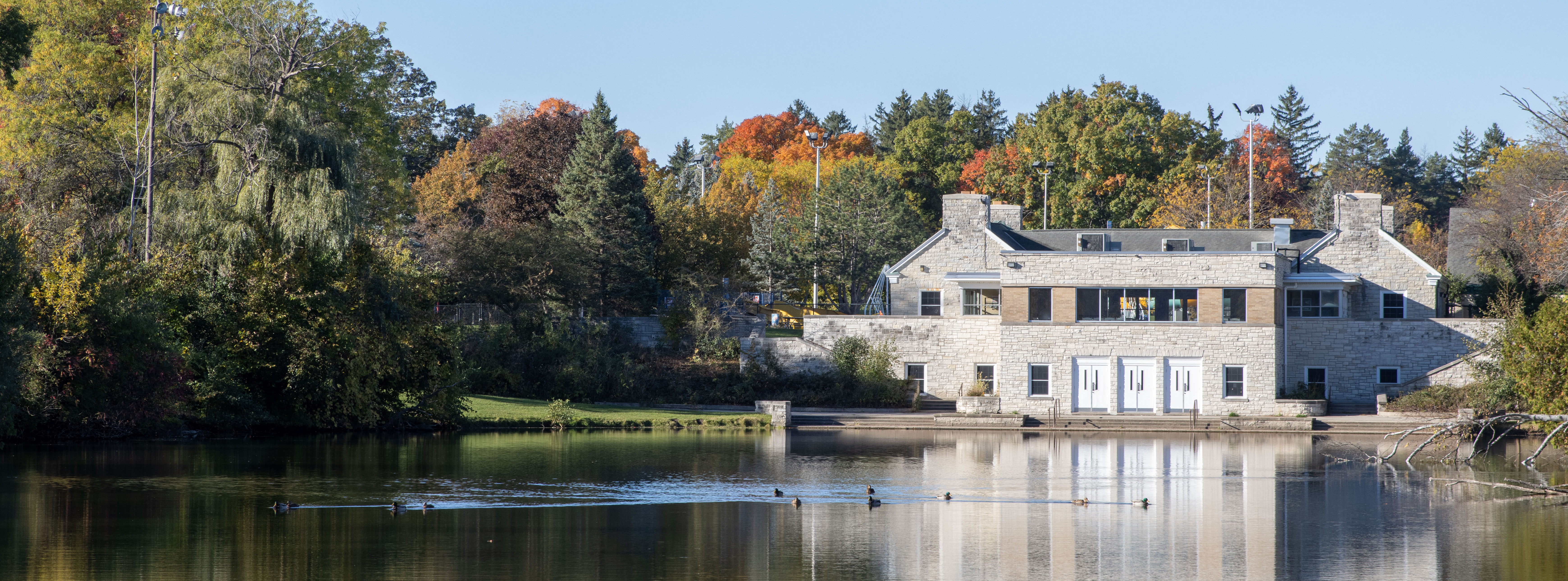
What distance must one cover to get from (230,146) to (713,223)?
27.1 m

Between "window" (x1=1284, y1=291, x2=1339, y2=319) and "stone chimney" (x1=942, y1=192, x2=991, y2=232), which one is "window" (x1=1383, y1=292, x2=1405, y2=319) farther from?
"stone chimney" (x1=942, y1=192, x2=991, y2=232)

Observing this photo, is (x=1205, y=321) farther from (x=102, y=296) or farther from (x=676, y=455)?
(x=102, y=296)

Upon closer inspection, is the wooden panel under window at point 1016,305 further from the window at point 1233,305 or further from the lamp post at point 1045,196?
the lamp post at point 1045,196

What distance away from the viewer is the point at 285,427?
35719 millimetres

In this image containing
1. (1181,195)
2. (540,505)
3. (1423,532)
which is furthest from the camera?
(1181,195)

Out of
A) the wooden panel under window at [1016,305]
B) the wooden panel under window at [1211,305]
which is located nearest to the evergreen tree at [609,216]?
the wooden panel under window at [1016,305]

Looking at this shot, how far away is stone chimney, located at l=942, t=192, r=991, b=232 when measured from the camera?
48.3 metres

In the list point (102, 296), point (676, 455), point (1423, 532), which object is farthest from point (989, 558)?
point (102, 296)

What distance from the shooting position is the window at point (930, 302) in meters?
48.2

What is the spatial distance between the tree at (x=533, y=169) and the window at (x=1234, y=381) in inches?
1063

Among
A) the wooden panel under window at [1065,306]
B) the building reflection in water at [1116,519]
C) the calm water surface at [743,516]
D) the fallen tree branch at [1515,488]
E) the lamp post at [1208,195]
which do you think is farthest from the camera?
the lamp post at [1208,195]

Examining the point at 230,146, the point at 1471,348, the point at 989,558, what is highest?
the point at 230,146

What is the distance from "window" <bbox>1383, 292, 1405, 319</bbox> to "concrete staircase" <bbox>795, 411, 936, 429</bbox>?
17.2 metres

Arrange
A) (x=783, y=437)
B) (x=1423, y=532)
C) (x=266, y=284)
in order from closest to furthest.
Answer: (x=1423, y=532), (x=266, y=284), (x=783, y=437)
